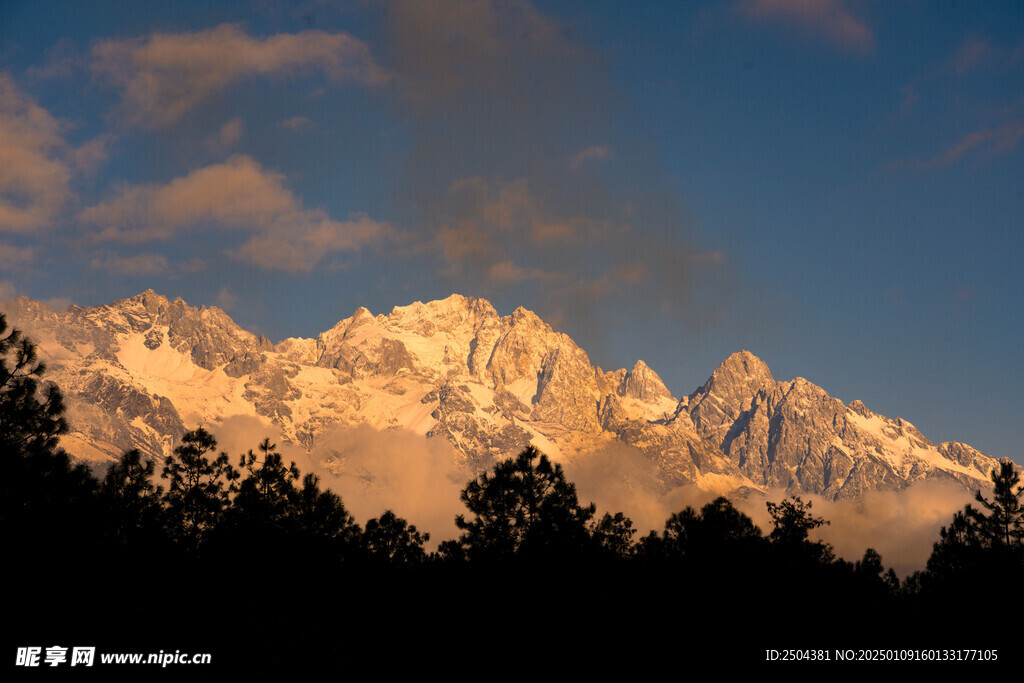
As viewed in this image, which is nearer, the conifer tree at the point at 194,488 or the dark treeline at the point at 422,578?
the dark treeline at the point at 422,578

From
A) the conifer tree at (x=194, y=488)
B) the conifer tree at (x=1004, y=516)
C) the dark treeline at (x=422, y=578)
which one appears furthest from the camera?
the conifer tree at (x=194, y=488)

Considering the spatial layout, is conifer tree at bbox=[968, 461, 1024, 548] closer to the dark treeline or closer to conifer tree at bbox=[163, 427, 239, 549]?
the dark treeline

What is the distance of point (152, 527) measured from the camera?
48406mm

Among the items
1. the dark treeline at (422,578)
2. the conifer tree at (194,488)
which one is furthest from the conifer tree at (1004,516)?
the conifer tree at (194,488)

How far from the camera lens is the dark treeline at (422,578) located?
25.8 m

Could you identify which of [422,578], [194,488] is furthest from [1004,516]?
[194,488]

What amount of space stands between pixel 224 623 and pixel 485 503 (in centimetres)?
3244

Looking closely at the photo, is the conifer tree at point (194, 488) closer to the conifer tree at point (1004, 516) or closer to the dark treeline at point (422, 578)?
the dark treeline at point (422, 578)

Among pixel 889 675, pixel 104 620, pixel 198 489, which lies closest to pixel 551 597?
pixel 889 675

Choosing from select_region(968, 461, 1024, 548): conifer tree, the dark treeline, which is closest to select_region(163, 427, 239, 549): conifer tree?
the dark treeline

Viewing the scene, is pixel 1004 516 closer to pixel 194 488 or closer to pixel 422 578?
pixel 422 578

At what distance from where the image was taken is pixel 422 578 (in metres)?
Result: 46.8

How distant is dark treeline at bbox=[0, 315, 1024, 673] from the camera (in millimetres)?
25844

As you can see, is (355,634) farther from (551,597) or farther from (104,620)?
(551,597)
